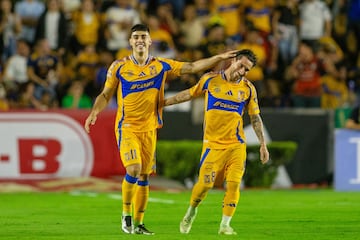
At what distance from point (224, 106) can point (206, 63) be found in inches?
27.8

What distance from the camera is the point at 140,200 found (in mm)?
12523

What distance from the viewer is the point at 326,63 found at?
24.7 meters

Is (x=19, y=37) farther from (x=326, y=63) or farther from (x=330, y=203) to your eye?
(x=330, y=203)

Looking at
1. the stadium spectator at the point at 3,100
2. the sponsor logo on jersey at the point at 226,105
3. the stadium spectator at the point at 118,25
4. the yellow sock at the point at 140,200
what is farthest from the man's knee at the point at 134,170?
the stadium spectator at the point at 118,25

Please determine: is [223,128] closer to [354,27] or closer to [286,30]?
[286,30]

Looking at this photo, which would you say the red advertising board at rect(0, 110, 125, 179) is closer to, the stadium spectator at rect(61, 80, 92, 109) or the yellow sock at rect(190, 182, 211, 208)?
the stadium spectator at rect(61, 80, 92, 109)

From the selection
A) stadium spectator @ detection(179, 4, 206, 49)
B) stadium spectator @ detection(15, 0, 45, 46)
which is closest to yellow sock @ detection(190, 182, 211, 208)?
stadium spectator @ detection(15, 0, 45, 46)

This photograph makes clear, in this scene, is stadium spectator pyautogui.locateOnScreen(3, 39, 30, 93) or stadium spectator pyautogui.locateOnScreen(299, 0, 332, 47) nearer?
stadium spectator pyautogui.locateOnScreen(3, 39, 30, 93)

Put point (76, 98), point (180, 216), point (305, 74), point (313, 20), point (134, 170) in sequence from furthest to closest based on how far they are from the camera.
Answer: point (313, 20), point (305, 74), point (76, 98), point (180, 216), point (134, 170)

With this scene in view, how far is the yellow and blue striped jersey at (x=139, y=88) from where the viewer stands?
12422 millimetres

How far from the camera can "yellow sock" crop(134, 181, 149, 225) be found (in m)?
12.5

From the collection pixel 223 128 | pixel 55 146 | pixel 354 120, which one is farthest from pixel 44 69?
pixel 223 128

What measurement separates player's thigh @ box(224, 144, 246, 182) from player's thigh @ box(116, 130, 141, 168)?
3.45 ft

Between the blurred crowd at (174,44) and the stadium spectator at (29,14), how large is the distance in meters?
0.02
